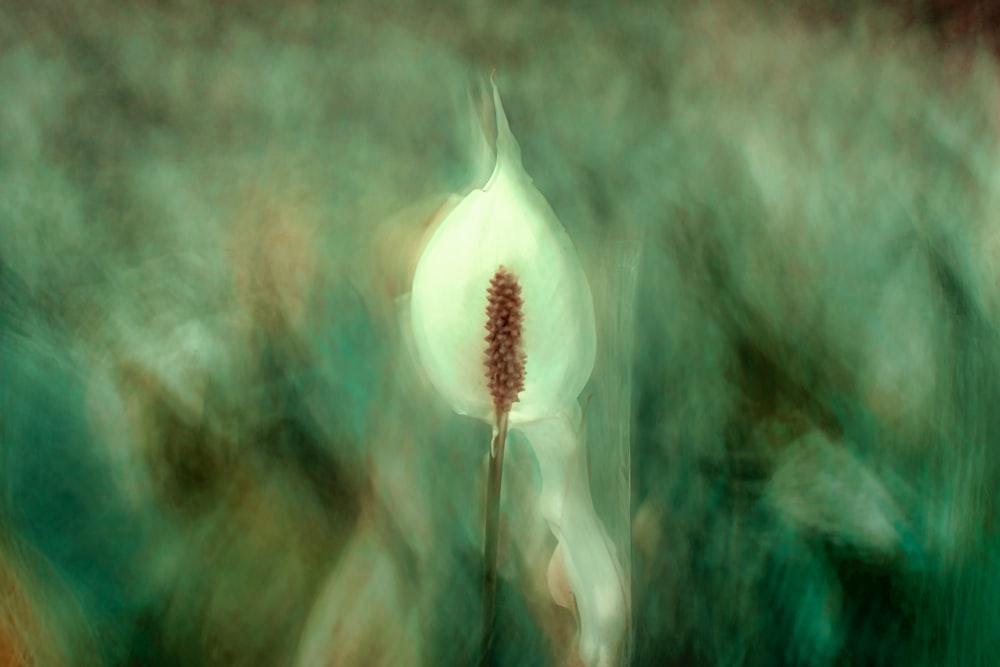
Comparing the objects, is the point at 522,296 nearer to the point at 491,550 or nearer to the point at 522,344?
the point at 522,344

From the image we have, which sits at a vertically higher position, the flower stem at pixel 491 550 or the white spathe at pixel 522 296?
the white spathe at pixel 522 296

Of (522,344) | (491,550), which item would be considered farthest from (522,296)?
(491,550)

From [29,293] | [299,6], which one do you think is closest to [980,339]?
[299,6]

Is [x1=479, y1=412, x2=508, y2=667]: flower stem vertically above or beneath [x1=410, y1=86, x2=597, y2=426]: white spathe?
beneath

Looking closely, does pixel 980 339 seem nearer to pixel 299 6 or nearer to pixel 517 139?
pixel 517 139

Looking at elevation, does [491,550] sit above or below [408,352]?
below
